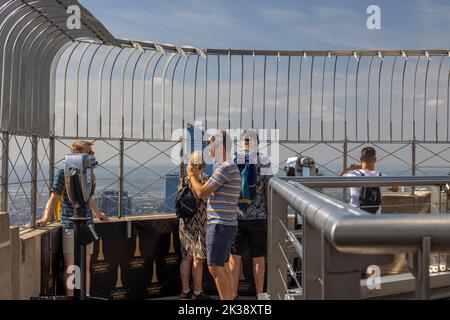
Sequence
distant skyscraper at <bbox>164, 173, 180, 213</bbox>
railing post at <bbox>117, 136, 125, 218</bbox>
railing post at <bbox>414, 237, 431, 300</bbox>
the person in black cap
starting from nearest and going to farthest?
railing post at <bbox>414, 237, 431, 300</bbox>
the person in black cap
railing post at <bbox>117, 136, 125, 218</bbox>
distant skyscraper at <bbox>164, 173, 180, 213</bbox>

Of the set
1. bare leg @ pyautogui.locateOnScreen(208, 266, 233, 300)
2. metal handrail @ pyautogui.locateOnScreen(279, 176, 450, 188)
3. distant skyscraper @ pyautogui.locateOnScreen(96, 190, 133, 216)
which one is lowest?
bare leg @ pyautogui.locateOnScreen(208, 266, 233, 300)

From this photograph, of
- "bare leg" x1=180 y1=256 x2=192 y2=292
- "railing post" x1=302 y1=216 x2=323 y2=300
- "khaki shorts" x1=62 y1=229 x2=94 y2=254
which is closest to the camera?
"railing post" x1=302 y1=216 x2=323 y2=300

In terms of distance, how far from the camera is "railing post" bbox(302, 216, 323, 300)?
119cm

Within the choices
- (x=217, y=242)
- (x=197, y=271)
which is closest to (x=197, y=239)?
(x=197, y=271)

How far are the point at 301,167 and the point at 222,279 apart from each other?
1.88m

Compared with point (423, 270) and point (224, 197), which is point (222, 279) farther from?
point (423, 270)

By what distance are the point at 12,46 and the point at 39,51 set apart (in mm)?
904

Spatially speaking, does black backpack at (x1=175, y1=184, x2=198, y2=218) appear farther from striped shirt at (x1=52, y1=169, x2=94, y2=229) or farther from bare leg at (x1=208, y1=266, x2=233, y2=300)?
bare leg at (x1=208, y1=266, x2=233, y2=300)

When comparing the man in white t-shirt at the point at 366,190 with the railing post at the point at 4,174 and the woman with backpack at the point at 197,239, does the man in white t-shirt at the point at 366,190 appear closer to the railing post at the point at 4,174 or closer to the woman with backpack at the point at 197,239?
the woman with backpack at the point at 197,239

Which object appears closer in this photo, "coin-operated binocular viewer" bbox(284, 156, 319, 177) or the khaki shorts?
the khaki shorts

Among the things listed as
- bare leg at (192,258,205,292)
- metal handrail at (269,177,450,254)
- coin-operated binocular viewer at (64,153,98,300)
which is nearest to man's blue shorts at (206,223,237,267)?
coin-operated binocular viewer at (64,153,98,300)

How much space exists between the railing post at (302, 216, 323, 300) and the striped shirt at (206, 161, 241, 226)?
10.1 ft

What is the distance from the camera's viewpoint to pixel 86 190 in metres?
4.95
